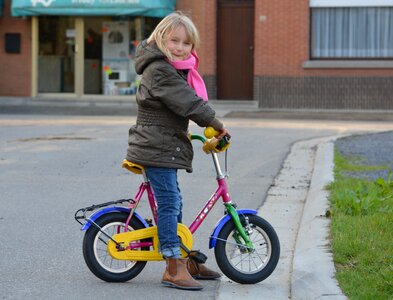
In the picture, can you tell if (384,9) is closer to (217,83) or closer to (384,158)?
(217,83)

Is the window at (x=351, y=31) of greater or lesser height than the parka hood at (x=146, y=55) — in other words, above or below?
above

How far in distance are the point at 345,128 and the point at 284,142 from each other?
3091 mm

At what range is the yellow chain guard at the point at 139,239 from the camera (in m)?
5.96

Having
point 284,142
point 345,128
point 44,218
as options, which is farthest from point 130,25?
point 44,218

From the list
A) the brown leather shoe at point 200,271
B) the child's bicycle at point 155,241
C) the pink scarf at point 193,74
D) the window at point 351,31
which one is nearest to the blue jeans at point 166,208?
the child's bicycle at point 155,241

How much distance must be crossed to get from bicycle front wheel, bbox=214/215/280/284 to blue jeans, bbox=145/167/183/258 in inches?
13.8

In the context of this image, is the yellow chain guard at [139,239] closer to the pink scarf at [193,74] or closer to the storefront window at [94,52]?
the pink scarf at [193,74]

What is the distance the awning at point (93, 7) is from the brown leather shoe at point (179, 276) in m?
18.2

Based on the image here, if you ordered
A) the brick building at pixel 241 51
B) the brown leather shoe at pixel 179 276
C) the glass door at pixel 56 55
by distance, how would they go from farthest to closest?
the glass door at pixel 56 55 → the brick building at pixel 241 51 → the brown leather shoe at pixel 179 276

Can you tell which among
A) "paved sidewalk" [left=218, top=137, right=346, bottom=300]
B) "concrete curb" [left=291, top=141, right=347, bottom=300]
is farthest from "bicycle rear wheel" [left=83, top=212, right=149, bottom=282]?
"concrete curb" [left=291, top=141, right=347, bottom=300]

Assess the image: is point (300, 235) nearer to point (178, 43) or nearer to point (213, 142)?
point (213, 142)

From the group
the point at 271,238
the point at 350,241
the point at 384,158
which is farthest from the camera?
the point at 384,158

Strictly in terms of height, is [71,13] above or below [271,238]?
above

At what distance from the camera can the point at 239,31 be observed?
2438 centimetres
